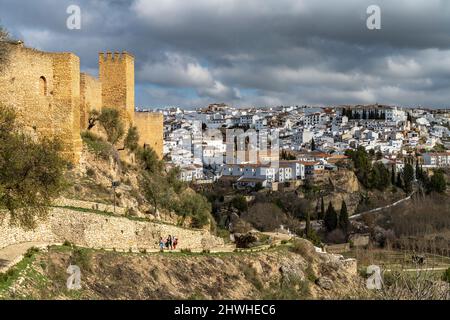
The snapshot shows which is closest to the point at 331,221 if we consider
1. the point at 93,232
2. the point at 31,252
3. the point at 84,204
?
the point at 84,204

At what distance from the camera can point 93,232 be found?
16.4 meters

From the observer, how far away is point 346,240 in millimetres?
54656

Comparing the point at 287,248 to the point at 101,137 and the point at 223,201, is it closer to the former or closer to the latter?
the point at 101,137

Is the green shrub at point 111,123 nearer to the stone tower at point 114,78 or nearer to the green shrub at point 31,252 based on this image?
the stone tower at point 114,78

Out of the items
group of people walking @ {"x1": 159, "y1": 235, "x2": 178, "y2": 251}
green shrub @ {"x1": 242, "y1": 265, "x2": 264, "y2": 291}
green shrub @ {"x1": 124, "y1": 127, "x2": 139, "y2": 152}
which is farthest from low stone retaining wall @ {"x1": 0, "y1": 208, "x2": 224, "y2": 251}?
green shrub @ {"x1": 124, "y1": 127, "x2": 139, "y2": 152}

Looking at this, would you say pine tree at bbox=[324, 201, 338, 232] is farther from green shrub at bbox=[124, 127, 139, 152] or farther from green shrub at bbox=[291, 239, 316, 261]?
green shrub at bbox=[291, 239, 316, 261]

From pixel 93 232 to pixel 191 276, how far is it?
10.1 ft

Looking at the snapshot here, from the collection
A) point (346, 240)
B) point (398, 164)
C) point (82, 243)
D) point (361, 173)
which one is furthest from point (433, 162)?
point (82, 243)

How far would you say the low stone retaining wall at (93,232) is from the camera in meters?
14.4

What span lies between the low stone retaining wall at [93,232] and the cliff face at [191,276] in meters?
1.21

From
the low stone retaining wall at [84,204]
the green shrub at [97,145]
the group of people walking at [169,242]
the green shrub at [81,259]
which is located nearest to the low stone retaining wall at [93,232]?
the group of people walking at [169,242]

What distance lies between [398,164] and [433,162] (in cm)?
946

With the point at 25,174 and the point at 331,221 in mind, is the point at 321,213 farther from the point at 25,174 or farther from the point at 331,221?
the point at 25,174
